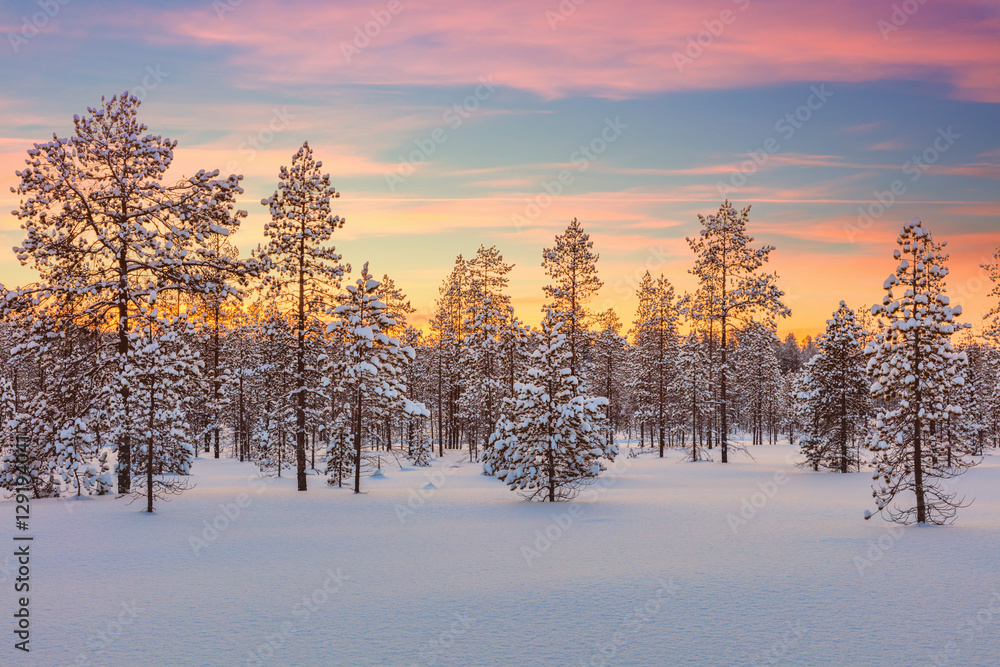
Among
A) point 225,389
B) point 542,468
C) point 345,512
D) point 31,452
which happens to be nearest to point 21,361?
point 31,452

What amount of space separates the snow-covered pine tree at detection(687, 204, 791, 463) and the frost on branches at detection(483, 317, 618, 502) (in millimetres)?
17024

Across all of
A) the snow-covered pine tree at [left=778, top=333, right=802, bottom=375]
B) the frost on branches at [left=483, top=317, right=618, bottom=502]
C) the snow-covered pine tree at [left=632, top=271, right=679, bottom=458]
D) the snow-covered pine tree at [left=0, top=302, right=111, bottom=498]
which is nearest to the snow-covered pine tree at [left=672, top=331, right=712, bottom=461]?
the snow-covered pine tree at [left=632, top=271, right=679, bottom=458]

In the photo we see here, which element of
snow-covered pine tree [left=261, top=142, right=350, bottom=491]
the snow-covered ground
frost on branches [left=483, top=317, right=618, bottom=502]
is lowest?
the snow-covered ground

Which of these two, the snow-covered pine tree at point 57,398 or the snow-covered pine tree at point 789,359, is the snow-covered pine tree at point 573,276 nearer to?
the snow-covered pine tree at point 57,398

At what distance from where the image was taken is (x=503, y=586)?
12.8 meters

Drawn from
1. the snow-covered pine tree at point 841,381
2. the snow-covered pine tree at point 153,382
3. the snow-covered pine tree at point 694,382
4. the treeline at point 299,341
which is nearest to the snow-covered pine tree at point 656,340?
the snow-covered pine tree at point 694,382

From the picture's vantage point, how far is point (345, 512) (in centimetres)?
2262

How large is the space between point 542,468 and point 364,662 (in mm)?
16185

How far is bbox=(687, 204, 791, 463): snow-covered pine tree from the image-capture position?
127 feet

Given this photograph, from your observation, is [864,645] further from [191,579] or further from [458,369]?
[458,369]

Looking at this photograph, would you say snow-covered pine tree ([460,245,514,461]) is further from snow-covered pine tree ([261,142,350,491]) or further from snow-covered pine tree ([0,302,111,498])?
snow-covered pine tree ([0,302,111,498])

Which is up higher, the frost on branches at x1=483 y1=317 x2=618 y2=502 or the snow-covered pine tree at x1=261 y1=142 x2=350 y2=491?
the snow-covered pine tree at x1=261 y1=142 x2=350 y2=491

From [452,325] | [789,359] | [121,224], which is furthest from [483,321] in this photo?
[789,359]

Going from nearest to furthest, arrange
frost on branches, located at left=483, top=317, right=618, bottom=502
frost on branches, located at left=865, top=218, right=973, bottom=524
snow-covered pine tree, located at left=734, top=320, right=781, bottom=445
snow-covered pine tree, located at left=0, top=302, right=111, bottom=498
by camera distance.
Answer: frost on branches, located at left=865, top=218, right=973, bottom=524 → snow-covered pine tree, located at left=0, top=302, right=111, bottom=498 → frost on branches, located at left=483, top=317, right=618, bottom=502 → snow-covered pine tree, located at left=734, top=320, right=781, bottom=445
